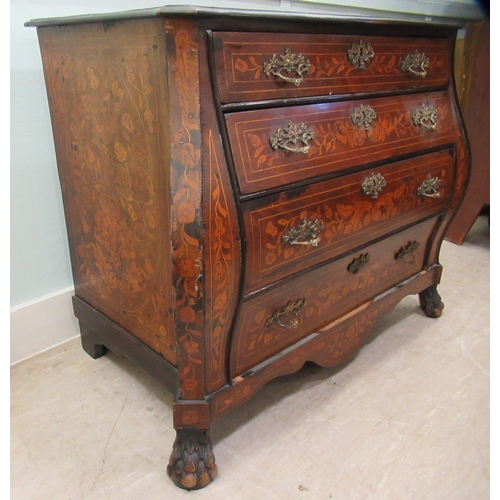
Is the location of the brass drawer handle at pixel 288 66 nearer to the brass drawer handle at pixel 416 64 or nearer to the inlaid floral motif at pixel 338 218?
the inlaid floral motif at pixel 338 218

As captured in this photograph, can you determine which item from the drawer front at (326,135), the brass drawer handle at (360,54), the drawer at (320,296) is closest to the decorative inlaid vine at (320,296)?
the drawer at (320,296)

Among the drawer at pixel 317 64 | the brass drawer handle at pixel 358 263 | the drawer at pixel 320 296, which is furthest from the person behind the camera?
the brass drawer handle at pixel 358 263

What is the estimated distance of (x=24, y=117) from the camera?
4.65ft

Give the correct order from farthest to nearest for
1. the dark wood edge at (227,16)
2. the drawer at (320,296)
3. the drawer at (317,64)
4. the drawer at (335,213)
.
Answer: the drawer at (320,296)
the drawer at (335,213)
the drawer at (317,64)
the dark wood edge at (227,16)

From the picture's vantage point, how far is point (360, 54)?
3.92 ft

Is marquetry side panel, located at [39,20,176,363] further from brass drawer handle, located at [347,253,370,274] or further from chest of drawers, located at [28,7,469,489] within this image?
brass drawer handle, located at [347,253,370,274]

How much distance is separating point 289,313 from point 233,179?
0.44 m

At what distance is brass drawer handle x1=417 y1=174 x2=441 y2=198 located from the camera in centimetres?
151

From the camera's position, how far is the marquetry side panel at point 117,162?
0.98m

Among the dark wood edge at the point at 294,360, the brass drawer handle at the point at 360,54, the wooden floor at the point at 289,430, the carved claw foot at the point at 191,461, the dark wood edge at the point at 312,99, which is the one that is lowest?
the wooden floor at the point at 289,430

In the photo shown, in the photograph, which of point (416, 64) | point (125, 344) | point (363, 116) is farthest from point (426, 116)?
point (125, 344)

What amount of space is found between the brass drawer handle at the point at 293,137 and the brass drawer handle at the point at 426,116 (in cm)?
49

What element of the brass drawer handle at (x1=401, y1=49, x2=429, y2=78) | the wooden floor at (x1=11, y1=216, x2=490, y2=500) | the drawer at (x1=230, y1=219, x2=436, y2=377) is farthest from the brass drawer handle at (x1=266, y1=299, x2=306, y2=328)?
the brass drawer handle at (x1=401, y1=49, x2=429, y2=78)

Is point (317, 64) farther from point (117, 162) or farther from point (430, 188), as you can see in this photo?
point (430, 188)
